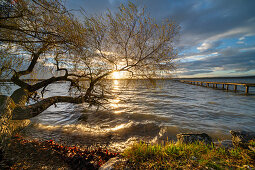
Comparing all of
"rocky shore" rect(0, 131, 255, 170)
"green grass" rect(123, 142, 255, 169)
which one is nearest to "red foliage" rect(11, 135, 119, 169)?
"rocky shore" rect(0, 131, 255, 170)

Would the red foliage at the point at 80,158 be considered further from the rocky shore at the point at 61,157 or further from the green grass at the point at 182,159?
the green grass at the point at 182,159

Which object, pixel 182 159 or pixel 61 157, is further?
pixel 61 157

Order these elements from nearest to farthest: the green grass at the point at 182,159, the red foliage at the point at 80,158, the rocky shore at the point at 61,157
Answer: the green grass at the point at 182,159, the rocky shore at the point at 61,157, the red foliage at the point at 80,158

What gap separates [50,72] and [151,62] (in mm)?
5058

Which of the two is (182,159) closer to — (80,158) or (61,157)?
(80,158)

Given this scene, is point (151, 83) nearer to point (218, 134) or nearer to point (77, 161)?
point (77, 161)

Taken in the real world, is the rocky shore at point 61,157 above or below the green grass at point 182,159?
below

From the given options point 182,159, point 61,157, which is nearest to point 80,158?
point 61,157

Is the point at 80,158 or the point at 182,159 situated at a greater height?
the point at 182,159

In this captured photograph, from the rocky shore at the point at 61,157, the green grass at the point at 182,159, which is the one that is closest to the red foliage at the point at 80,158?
the rocky shore at the point at 61,157

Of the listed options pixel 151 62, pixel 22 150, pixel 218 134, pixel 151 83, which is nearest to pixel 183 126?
pixel 218 134

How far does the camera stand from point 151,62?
5609mm

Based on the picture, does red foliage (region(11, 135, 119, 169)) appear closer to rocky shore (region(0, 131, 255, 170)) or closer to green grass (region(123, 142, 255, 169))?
rocky shore (region(0, 131, 255, 170))

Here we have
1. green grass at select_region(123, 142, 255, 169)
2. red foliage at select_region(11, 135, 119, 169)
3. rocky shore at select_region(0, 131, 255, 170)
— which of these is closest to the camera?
green grass at select_region(123, 142, 255, 169)
